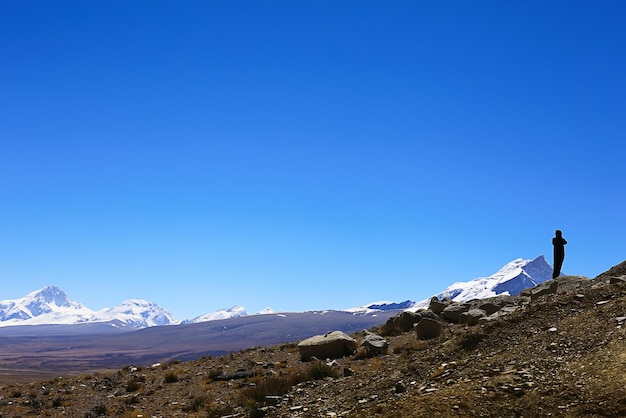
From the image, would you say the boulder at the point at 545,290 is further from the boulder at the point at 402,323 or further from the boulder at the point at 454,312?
the boulder at the point at 402,323

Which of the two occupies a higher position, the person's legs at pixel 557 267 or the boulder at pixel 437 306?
the person's legs at pixel 557 267

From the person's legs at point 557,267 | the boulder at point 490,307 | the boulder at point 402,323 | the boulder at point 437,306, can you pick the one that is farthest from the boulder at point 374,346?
the person's legs at point 557,267

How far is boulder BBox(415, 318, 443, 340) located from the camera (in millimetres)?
30094

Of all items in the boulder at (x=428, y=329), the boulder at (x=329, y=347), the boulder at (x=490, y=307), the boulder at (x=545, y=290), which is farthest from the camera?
the boulder at (x=490, y=307)

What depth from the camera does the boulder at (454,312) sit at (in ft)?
112

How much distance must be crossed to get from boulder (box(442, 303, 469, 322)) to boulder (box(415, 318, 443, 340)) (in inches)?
154

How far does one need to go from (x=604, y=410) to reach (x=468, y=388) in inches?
129

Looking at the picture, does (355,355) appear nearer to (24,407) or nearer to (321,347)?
(321,347)

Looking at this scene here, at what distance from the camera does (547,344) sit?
1783cm

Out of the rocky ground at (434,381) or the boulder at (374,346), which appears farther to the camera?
the boulder at (374,346)

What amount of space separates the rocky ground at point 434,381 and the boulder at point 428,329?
660mm

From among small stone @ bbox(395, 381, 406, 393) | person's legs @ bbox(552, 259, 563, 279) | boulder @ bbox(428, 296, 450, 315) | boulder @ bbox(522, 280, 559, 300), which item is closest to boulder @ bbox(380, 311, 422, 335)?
boulder @ bbox(428, 296, 450, 315)

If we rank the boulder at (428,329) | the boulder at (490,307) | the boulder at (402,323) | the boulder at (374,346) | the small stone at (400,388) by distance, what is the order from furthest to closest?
the boulder at (402,323) → the boulder at (490,307) → the boulder at (428,329) → the boulder at (374,346) → the small stone at (400,388)

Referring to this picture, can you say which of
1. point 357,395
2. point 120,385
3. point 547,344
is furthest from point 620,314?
point 120,385
